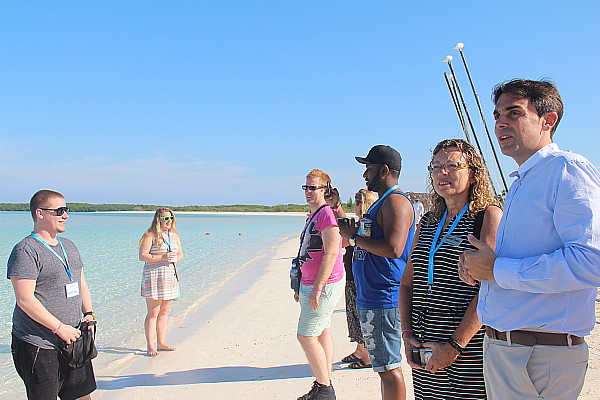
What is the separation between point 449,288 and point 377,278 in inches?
37.1

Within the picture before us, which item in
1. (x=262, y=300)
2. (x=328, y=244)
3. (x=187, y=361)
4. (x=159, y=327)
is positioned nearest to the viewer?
(x=328, y=244)

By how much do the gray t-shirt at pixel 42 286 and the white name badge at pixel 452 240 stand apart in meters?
2.78

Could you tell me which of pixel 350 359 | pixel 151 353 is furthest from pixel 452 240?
pixel 151 353

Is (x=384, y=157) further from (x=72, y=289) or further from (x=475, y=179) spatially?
(x=72, y=289)

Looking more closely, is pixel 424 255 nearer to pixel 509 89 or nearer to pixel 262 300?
pixel 509 89

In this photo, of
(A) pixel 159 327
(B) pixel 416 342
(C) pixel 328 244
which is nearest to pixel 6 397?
(A) pixel 159 327

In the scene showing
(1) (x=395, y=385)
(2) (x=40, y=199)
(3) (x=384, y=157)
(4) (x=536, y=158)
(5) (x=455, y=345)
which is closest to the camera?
(4) (x=536, y=158)

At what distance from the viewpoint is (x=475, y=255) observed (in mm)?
2066

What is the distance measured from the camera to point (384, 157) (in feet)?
11.9

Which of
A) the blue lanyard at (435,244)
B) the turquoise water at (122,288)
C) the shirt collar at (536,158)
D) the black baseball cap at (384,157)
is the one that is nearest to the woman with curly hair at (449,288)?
the blue lanyard at (435,244)

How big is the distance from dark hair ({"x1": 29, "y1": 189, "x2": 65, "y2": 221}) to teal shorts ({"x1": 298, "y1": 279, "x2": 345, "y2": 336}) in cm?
224

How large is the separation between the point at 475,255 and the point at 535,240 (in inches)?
10.0

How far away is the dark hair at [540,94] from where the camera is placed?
2.08 meters

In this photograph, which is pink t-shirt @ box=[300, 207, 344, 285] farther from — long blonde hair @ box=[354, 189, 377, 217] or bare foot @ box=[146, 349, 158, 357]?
bare foot @ box=[146, 349, 158, 357]
